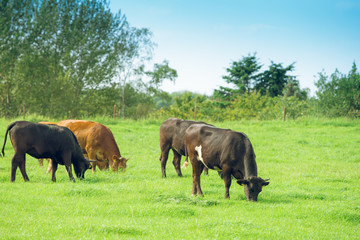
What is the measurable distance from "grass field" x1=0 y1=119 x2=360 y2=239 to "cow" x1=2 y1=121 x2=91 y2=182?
1.44 feet

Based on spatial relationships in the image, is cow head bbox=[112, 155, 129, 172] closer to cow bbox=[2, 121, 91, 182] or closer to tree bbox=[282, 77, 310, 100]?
cow bbox=[2, 121, 91, 182]

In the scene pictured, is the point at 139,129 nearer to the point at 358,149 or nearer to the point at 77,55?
the point at 358,149

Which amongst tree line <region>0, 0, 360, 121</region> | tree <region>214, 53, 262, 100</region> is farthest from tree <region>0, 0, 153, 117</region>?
tree <region>214, 53, 262, 100</region>

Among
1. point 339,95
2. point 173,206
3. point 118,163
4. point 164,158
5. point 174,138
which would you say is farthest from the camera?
point 339,95

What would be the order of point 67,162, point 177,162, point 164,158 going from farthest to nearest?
point 177,162 < point 164,158 < point 67,162

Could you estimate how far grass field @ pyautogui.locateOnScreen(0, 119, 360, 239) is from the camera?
6.30 meters

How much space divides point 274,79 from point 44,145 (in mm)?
46302

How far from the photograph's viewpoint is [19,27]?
37.9 metres

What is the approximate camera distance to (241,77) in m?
52.5

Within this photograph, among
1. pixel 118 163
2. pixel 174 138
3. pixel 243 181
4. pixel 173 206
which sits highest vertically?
pixel 174 138

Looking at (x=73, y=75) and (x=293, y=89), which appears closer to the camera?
(x=73, y=75)

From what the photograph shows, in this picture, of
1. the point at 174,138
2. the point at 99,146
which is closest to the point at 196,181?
the point at 174,138

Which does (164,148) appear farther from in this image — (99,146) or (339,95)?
(339,95)

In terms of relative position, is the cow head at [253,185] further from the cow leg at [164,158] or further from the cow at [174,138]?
the cow leg at [164,158]
